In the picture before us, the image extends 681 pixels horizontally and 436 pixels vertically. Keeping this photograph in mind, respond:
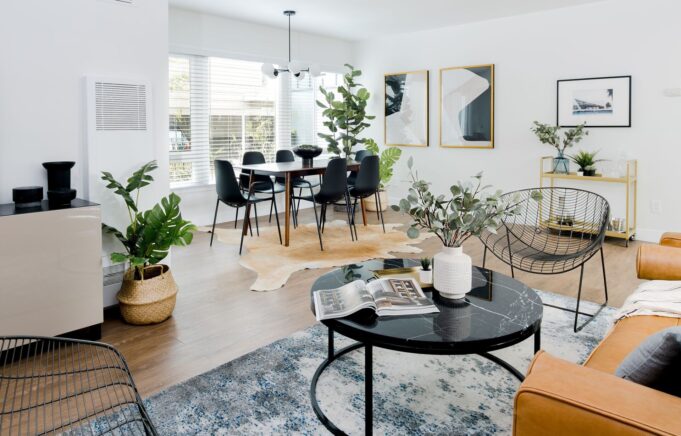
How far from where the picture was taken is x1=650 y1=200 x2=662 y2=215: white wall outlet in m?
4.81

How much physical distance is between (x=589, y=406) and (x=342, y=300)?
3.34 ft

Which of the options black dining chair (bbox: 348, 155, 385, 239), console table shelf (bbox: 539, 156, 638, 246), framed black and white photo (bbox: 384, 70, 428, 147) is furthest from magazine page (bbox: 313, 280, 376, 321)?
framed black and white photo (bbox: 384, 70, 428, 147)

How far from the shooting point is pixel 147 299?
2830 mm

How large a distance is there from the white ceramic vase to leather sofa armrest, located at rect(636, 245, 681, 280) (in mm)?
920

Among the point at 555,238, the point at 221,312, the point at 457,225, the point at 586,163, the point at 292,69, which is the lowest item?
the point at 221,312

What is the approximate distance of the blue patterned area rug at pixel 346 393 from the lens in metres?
1.88

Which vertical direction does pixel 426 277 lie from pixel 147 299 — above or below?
above

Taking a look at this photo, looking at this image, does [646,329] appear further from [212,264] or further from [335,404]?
[212,264]

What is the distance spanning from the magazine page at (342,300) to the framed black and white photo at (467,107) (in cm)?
443

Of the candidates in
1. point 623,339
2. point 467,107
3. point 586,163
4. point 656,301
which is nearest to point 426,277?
point 623,339

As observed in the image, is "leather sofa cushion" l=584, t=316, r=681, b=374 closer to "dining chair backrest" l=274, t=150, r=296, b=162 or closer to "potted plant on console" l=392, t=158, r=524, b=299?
"potted plant on console" l=392, t=158, r=524, b=299

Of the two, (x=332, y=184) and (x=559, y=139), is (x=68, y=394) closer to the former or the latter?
(x=332, y=184)

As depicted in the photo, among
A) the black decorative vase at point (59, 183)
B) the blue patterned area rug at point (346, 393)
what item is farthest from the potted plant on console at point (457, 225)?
→ the black decorative vase at point (59, 183)

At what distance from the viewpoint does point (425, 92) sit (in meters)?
6.50
